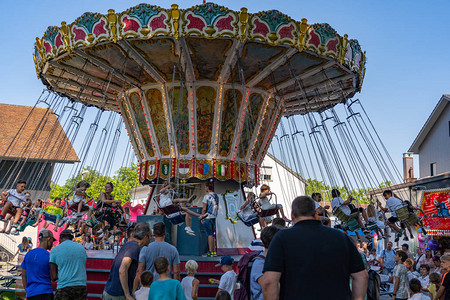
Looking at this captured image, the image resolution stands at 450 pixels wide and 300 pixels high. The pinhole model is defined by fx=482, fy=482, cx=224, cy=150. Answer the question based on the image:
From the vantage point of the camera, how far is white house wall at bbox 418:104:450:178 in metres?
29.4

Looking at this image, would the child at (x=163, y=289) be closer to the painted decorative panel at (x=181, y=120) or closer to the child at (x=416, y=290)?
the child at (x=416, y=290)

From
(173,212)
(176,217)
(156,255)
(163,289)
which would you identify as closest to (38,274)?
(156,255)

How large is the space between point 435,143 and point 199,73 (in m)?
21.7

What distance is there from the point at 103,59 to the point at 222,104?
3759 mm

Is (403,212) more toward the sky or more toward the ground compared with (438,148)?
more toward the ground

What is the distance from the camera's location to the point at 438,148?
30406 mm

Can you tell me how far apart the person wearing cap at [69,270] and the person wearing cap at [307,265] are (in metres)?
3.59

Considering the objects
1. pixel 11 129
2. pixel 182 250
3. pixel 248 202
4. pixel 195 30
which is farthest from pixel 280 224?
pixel 11 129

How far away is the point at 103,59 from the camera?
13.9 m

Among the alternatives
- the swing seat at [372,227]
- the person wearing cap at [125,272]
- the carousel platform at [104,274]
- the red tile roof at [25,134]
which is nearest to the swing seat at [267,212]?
the carousel platform at [104,274]

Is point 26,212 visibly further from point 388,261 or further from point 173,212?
point 388,261

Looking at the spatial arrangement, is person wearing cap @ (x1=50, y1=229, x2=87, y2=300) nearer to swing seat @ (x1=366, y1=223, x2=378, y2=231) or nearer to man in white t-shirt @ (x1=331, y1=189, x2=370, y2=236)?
man in white t-shirt @ (x1=331, y1=189, x2=370, y2=236)

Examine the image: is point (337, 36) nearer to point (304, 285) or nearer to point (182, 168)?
point (182, 168)

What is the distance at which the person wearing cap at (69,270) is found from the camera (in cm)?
626
